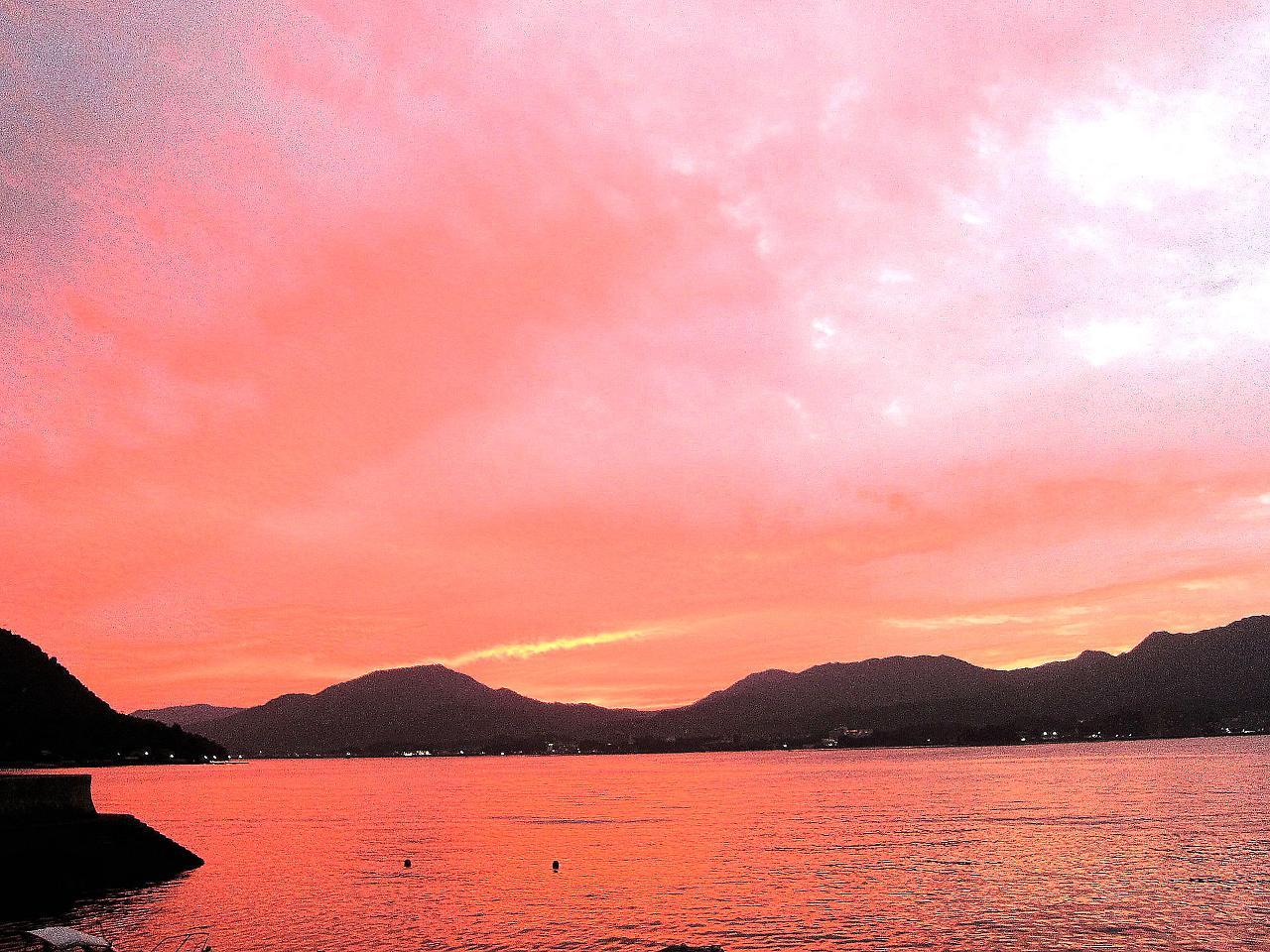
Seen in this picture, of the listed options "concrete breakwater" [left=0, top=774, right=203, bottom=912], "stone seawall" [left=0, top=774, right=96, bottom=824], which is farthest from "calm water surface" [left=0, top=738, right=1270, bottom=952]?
"stone seawall" [left=0, top=774, right=96, bottom=824]

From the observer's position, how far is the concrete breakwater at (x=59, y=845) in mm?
55281

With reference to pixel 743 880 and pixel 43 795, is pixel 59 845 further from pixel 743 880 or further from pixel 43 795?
pixel 743 880

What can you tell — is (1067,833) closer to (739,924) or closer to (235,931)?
(739,924)

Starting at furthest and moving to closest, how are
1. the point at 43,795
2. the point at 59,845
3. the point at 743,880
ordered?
the point at 743,880 → the point at 43,795 → the point at 59,845

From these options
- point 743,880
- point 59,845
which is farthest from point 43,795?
point 743,880

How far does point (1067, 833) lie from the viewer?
298 feet

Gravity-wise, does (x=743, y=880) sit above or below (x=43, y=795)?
below

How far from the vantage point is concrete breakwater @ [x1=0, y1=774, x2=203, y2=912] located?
55281 millimetres

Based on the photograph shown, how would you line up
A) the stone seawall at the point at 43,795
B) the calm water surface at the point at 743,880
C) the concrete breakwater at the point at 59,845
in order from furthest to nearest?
the stone seawall at the point at 43,795, the concrete breakwater at the point at 59,845, the calm water surface at the point at 743,880

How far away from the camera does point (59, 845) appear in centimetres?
5838

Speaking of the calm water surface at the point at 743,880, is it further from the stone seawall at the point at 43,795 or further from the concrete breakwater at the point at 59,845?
the stone seawall at the point at 43,795

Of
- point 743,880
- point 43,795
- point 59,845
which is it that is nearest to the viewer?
point 59,845

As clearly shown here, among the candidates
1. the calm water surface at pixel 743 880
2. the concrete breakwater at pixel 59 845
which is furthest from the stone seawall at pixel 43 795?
the calm water surface at pixel 743 880

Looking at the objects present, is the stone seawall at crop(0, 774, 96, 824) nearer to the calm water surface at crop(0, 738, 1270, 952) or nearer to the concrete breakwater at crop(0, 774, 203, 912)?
the concrete breakwater at crop(0, 774, 203, 912)
